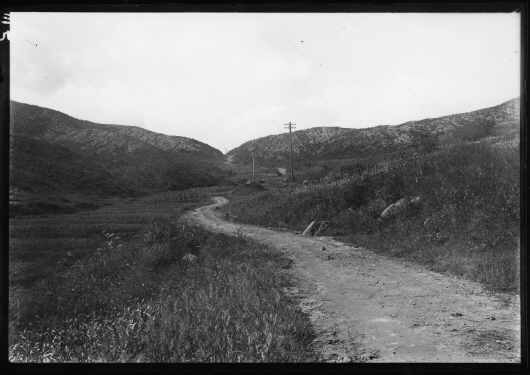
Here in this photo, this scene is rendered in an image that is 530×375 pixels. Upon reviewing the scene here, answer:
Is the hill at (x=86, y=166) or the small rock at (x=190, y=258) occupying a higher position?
the hill at (x=86, y=166)

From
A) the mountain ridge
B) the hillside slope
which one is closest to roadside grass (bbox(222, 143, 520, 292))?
the mountain ridge

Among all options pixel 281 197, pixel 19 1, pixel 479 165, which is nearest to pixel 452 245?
pixel 479 165

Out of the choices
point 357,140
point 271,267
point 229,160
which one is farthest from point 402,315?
point 229,160

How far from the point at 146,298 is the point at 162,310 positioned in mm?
2078

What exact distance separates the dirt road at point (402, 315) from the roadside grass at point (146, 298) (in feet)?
1.79

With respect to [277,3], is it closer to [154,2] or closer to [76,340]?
[154,2]

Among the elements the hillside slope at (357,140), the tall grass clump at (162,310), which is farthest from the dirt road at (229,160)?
the tall grass clump at (162,310)

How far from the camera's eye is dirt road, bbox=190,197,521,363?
395 cm

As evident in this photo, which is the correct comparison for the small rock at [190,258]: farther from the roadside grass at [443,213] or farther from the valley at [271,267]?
the roadside grass at [443,213]

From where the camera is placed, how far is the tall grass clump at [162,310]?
12.8ft

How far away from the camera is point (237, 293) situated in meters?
5.73

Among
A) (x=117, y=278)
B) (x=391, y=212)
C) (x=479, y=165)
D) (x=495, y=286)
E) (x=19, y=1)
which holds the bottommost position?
(x=117, y=278)

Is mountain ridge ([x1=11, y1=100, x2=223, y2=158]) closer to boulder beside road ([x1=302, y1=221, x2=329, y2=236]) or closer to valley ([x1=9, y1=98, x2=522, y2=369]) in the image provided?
valley ([x1=9, y1=98, x2=522, y2=369])

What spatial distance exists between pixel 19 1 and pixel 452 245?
10191 mm
